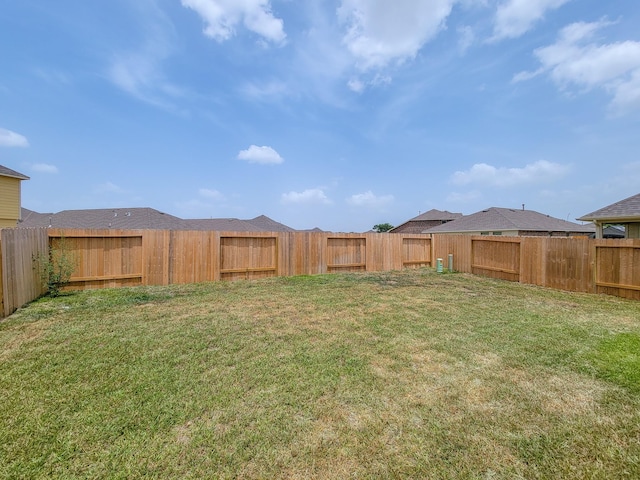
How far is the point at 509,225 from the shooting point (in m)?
19.5

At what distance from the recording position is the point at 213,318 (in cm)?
489

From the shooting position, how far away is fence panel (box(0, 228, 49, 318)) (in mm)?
4711

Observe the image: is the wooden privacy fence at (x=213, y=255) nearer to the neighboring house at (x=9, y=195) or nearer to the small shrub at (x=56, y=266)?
the small shrub at (x=56, y=266)

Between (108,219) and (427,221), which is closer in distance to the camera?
(108,219)

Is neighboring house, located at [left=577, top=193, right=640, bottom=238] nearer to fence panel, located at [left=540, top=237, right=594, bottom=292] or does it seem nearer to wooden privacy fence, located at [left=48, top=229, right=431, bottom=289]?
fence panel, located at [left=540, top=237, right=594, bottom=292]

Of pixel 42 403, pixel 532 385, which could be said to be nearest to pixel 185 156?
pixel 42 403

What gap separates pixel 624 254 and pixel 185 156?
19261mm

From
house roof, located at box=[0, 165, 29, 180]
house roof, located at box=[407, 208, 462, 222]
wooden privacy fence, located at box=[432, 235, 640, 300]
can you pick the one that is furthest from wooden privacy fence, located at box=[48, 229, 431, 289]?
house roof, located at box=[407, 208, 462, 222]

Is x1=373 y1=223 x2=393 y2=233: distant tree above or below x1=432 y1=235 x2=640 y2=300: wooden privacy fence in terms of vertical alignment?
above

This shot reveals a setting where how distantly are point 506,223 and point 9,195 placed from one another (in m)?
28.2

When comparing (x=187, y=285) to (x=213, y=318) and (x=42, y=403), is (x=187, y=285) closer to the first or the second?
(x=213, y=318)

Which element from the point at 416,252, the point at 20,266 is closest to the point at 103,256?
the point at 20,266

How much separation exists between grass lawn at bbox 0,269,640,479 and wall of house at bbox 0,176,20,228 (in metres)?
11.3

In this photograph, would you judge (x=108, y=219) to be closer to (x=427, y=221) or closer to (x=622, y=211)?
(x=622, y=211)
